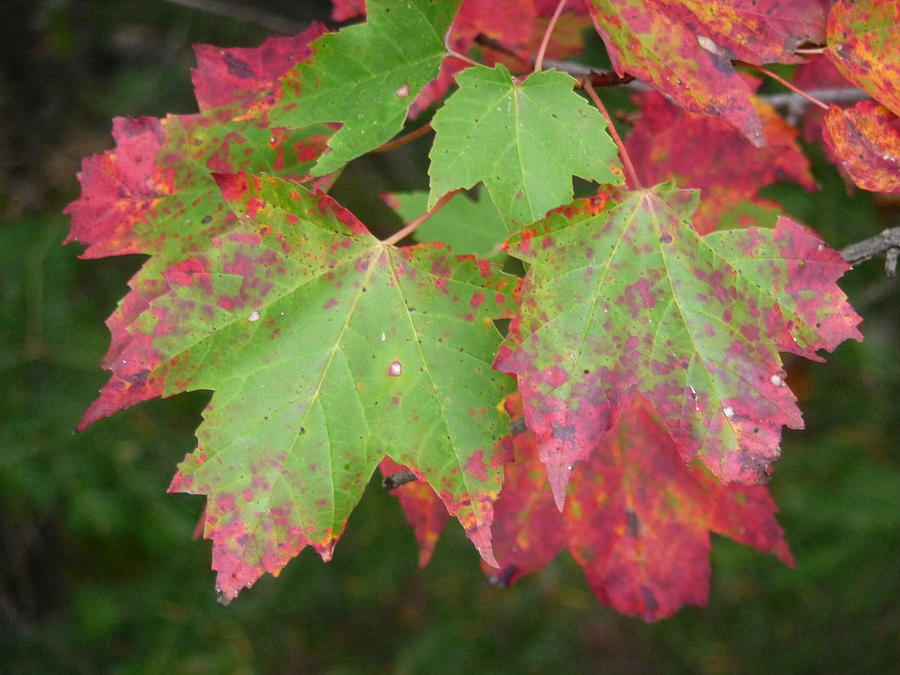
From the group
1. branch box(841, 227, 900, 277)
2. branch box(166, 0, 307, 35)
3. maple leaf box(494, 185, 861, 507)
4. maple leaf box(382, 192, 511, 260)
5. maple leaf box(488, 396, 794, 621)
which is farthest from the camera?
branch box(166, 0, 307, 35)

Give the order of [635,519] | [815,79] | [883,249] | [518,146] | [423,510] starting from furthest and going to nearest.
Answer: [815,79] < [635,519] < [423,510] < [883,249] < [518,146]

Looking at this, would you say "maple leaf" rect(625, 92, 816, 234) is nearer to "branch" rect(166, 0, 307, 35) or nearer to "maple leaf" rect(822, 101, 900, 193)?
"maple leaf" rect(822, 101, 900, 193)

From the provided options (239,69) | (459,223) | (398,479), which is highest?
(239,69)

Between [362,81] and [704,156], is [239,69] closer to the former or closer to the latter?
[362,81]

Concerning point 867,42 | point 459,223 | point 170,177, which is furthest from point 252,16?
point 867,42

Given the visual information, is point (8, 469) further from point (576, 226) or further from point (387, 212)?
point (576, 226)

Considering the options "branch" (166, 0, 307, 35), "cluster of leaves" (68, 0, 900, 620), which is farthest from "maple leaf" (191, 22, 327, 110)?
"branch" (166, 0, 307, 35)

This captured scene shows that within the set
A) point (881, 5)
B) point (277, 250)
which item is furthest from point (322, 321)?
point (881, 5)
